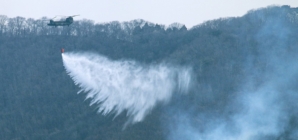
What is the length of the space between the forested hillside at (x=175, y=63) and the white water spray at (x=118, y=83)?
363 centimetres

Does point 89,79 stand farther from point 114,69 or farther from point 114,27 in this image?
point 114,27

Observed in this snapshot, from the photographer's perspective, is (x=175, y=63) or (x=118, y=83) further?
(x=175, y=63)

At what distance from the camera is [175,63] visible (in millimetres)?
129750

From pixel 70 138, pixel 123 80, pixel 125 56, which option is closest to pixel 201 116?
pixel 123 80

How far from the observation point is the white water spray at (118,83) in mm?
104438

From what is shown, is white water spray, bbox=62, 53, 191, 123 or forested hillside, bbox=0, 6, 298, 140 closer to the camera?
white water spray, bbox=62, 53, 191, 123

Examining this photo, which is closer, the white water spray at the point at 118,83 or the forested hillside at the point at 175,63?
the white water spray at the point at 118,83

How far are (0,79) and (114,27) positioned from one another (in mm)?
24799

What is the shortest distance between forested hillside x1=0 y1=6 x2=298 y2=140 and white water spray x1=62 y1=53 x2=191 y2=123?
3634 millimetres

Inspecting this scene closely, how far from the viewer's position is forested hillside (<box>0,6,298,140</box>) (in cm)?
10712

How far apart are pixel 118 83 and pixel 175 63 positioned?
84.0 ft

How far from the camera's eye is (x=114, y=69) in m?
108

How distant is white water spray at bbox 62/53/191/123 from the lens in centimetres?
10444

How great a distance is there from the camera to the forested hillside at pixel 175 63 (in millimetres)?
107125
